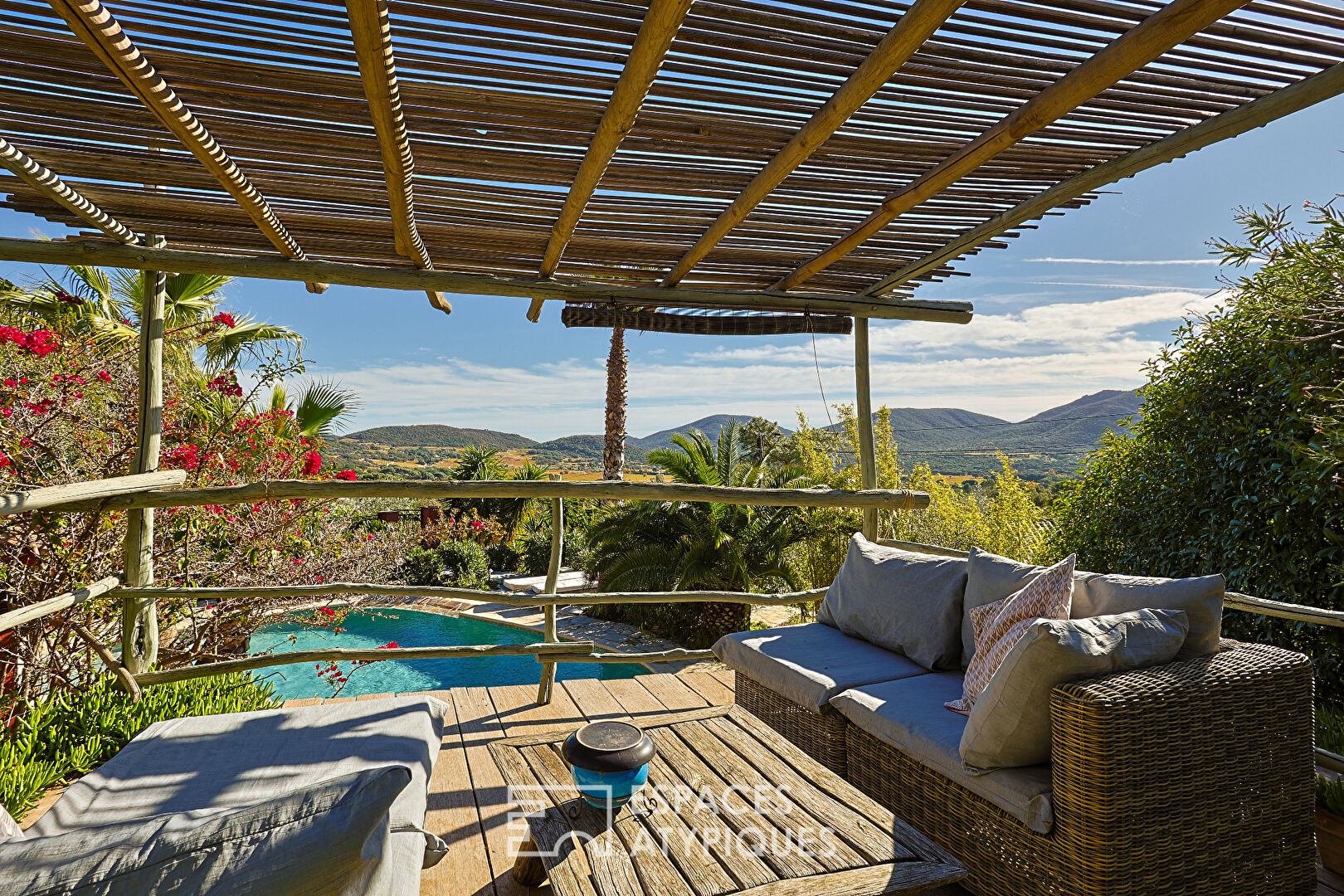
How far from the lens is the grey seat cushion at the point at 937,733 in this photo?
5.83 feet

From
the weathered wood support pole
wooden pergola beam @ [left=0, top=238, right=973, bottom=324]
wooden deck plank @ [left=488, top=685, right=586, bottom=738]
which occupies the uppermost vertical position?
wooden pergola beam @ [left=0, top=238, right=973, bottom=324]

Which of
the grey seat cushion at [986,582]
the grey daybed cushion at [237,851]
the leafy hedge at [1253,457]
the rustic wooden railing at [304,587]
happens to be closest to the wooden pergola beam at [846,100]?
the rustic wooden railing at [304,587]

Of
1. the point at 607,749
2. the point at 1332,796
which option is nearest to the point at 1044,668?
the point at 607,749

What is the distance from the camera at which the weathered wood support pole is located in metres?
4.11

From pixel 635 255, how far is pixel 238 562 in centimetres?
334

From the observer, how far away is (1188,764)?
173cm

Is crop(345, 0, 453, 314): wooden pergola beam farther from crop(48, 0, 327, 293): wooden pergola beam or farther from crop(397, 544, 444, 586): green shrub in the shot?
crop(397, 544, 444, 586): green shrub

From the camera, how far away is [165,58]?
6.25 ft

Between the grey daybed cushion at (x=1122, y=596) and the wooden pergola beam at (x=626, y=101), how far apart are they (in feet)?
6.20

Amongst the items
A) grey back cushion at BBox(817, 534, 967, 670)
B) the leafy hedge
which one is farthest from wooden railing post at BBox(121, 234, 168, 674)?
the leafy hedge

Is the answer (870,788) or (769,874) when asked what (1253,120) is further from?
(769,874)

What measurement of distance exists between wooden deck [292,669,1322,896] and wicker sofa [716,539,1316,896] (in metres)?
0.22

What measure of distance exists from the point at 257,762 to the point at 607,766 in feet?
3.06

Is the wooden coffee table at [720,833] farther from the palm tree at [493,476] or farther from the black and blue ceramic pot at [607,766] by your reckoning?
the palm tree at [493,476]
